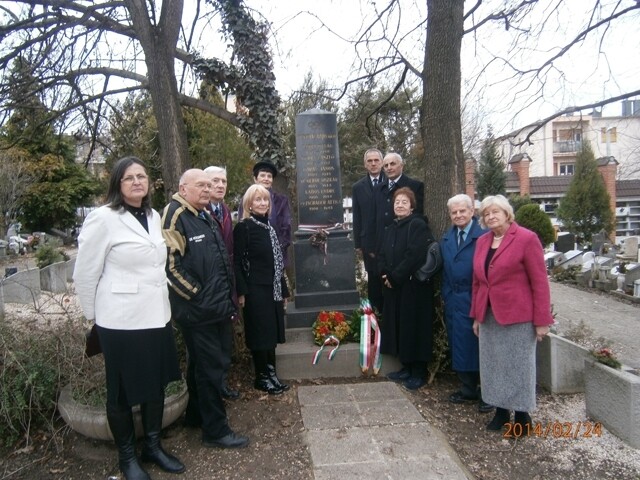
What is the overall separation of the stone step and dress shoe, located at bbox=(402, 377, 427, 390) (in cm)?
23

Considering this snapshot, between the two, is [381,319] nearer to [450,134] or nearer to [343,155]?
[450,134]

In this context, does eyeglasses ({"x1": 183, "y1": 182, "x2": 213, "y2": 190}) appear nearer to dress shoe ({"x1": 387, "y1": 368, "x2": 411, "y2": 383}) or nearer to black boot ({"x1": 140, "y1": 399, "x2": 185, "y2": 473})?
black boot ({"x1": 140, "y1": 399, "x2": 185, "y2": 473})

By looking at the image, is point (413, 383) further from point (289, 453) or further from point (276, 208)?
point (276, 208)

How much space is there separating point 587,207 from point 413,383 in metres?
19.3

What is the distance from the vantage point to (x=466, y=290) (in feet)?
Answer: 12.4

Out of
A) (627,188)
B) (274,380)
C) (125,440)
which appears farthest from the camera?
(627,188)

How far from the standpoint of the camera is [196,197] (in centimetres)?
312

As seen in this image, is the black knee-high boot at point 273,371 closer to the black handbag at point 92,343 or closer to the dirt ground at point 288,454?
the dirt ground at point 288,454

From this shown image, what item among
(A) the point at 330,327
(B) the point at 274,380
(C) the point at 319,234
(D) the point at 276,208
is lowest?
(B) the point at 274,380

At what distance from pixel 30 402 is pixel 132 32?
20.4 ft

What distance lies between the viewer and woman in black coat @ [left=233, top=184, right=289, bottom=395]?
150 inches

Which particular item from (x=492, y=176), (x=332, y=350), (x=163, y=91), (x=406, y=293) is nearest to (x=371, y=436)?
(x=332, y=350)

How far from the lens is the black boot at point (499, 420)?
3.46m
